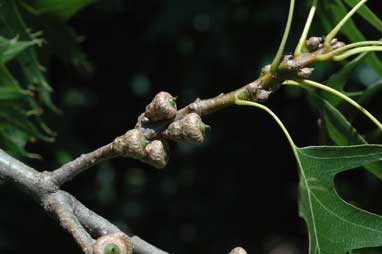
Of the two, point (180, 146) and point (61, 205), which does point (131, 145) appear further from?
point (180, 146)

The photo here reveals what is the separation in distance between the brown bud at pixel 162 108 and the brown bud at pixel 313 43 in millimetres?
231

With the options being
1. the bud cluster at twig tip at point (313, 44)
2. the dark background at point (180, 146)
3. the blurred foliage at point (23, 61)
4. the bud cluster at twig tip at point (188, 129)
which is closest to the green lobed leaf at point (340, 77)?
the bud cluster at twig tip at point (313, 44)

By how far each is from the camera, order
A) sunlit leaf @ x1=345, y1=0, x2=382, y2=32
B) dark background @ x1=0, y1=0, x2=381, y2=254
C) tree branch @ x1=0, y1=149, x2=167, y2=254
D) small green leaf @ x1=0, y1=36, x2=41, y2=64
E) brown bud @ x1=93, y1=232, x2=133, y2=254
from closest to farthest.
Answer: brown bud @ x1=93, y1=232, x2=133, y2=254 → tree branch @ x1=0, y1=149, x2=167, y2=254 → sunlit leaf @ x1=345, y1=0, x2=382, y2=32 → small green leaf @ x1=0, y1=36, x2=41, y2=64 → dark background @ x1=0, y1=0, x2=381, y2=254

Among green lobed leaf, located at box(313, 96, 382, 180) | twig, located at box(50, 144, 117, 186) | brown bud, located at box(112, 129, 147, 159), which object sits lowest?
green lobed leaf, located at box(313, 96, 382, 180)

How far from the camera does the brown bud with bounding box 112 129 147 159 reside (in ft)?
3.68

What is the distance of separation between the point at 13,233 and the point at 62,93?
59 cm

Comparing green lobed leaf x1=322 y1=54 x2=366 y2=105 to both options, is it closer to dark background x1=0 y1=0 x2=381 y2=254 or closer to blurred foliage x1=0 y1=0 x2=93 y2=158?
blurred foliage x1=0 y1=0 x2=93 y2=158

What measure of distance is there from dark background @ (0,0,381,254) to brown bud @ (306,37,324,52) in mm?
1187

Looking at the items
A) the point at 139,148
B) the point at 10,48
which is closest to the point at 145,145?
the point at 139,148

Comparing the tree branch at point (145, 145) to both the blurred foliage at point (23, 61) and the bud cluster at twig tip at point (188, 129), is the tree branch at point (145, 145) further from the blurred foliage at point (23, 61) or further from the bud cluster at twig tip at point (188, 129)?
the blurred foliage at point (23, 61)

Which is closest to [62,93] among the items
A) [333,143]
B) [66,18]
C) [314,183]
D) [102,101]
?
[102,101]

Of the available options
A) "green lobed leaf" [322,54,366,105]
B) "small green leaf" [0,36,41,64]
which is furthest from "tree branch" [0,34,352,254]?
"small green leaf" [0,36,41,64]

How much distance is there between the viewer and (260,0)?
2.73 m

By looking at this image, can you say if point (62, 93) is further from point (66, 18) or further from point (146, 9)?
point (66, 18)
